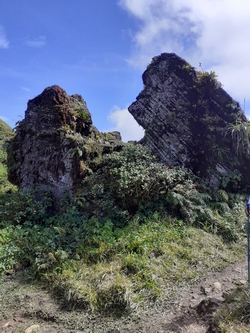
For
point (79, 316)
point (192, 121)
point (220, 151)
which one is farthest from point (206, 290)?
point (192, 121)

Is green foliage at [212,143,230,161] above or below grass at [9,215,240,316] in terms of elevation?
above

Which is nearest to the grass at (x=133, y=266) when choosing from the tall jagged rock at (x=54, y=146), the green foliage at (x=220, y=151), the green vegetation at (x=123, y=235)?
the green vegetation at (x=123, y=235)

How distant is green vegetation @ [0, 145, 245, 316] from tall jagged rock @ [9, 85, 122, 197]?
47cm

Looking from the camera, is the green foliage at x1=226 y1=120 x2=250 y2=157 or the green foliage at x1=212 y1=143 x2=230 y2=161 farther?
the green foliage at x1=212 y1=143 x2=230 y2=161

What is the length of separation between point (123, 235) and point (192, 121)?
17.8 ft

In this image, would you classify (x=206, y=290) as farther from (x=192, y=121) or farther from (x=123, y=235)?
(x=192, y=121)

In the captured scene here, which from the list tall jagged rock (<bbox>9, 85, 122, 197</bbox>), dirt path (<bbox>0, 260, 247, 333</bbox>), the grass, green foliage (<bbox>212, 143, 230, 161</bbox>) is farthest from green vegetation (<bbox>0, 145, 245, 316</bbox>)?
green foliage (<bbox>212, 143, 230, 161</bbox>)

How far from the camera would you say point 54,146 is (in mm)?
7805

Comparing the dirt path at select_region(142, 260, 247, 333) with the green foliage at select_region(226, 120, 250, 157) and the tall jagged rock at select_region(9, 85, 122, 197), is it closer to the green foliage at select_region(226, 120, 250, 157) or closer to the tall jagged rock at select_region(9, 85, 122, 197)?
the tall jagged rock at select_region(9, 85, 122, 197)

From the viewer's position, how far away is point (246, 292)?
336 cm

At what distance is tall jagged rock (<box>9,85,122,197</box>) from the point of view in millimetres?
7539

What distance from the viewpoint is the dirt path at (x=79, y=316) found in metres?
3.41

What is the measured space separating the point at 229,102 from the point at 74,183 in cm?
626

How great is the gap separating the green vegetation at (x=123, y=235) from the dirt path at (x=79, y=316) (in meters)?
0.20
